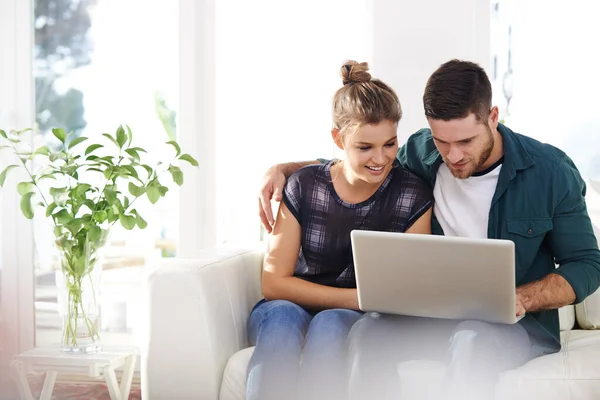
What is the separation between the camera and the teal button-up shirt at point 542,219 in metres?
1.91

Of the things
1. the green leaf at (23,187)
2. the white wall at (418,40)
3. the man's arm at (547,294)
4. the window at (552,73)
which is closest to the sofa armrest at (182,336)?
the man's arm at (547,294)

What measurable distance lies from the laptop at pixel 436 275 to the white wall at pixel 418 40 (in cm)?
137

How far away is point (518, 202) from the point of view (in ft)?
6.40

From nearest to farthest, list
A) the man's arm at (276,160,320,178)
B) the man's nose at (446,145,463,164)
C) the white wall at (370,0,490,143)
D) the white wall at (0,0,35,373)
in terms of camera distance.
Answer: the man's nose at (446,145,463,164)
the man's arm at (276,160,320,178)
the white wall at (370,0,490,143)
the white wall at (0,0,35,373)

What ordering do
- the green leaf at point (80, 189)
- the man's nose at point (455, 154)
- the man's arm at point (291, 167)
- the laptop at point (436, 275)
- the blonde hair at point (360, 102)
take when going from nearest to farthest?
the laptop at point (436, 275)
the man's nose at point (455, 154)
the blonde hair at point (360, 102)
the man's arm at point (291, 167)
the green leaf at point (80, 189)

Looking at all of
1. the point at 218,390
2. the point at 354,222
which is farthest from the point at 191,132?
the point at 218,390

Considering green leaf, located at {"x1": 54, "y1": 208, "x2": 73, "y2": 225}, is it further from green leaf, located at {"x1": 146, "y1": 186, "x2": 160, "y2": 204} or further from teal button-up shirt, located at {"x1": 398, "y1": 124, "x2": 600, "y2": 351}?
teal button-up shirt, located at {"x1": 398, "y1": 124, "x2": 600, "y2": 351}

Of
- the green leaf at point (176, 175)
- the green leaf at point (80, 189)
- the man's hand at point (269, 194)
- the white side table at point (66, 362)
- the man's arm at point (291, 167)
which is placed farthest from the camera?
the green leaf at point (176, 175)

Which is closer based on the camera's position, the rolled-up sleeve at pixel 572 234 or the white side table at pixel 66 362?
the rolled-up sleeve at pixel 572 234

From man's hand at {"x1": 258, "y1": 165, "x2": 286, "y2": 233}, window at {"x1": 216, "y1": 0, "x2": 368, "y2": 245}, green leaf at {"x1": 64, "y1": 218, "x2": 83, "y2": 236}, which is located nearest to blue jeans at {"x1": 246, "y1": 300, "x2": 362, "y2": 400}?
man's hand at {"x1": 258, "y1": 165, "x2": 286, "y2": 233}

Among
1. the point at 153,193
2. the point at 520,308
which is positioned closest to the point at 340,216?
the point at 520,308

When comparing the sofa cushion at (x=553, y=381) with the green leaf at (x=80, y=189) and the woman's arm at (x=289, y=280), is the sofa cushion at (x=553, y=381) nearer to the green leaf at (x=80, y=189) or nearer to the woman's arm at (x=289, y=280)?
the woman's arm at (x=289, y=280)

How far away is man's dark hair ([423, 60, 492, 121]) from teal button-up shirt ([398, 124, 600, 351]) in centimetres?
16

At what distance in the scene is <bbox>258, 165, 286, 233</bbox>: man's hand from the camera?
2.18 meters
